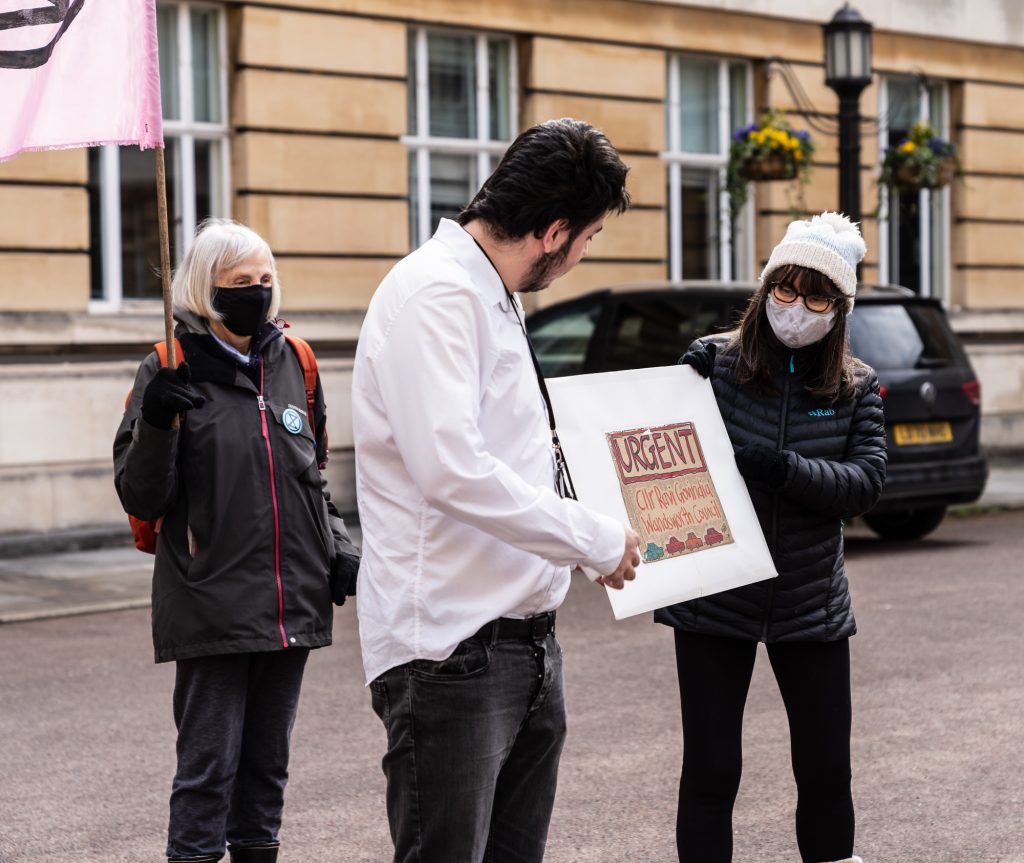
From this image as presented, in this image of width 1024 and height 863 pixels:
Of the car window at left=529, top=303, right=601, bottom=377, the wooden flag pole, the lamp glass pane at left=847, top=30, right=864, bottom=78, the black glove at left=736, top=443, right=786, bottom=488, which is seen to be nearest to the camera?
the black glove at left=736, top=443, right=786, bottom=488

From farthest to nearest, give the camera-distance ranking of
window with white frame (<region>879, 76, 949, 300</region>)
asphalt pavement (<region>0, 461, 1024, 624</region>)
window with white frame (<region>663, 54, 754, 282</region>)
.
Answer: window with white frame (<region>879, 76, 949, 300</region>)
window with white frame (<region>663, 54, 754, 282</region>)
asphalt pavement (<region>0, 461, 1024, 624</region>)

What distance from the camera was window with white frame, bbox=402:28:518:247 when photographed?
48.5 ft

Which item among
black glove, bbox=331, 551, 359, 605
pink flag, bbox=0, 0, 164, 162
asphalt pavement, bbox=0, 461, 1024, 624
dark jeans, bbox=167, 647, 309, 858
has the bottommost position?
asphalt pavement, bbox=0, 461, 1024, 624

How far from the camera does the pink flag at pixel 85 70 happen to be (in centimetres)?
399

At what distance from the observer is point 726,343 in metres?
3.99

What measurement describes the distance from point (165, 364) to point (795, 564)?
4.91 ft

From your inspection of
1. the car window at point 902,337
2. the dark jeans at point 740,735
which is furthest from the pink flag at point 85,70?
the car window at point 902,337

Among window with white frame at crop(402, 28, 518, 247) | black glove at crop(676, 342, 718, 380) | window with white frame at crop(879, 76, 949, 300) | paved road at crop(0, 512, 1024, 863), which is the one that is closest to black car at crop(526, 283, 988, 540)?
paved road at crop(0, 512, 1024, 863)

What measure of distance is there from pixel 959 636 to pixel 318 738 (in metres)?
3.28

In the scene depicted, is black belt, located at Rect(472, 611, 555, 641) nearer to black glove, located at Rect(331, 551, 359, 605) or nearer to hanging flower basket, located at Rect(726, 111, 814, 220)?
black glove, located at Rect(331, 551, 359, 605)

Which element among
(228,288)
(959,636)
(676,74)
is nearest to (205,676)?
(228,288)

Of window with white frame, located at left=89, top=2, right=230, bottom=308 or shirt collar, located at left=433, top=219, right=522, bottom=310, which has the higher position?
window with white frame, located at left=89, top=2, right=230, bottom=308

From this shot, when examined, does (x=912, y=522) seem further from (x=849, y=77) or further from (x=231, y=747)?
(x=231, y=747)

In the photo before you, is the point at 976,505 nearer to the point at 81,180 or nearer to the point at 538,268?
the point at 81,180
